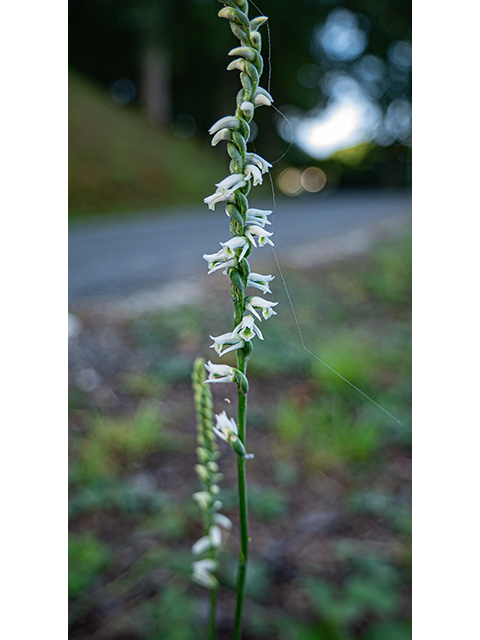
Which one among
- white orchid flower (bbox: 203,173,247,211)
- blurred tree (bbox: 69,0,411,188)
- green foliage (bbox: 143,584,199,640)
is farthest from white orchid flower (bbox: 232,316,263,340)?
blurred tree (bbox: 69,0,411,188)

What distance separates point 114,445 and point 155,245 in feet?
22.3

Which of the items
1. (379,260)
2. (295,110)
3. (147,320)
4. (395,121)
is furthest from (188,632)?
(395,121)

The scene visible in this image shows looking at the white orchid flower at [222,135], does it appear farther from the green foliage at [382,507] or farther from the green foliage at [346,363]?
the green foliage at [346,363]

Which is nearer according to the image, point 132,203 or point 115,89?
point 132,203

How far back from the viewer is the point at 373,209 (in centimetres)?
1847

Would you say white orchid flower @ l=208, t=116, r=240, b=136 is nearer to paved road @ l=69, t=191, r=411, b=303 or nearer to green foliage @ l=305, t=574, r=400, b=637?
green foliage @ l=305, t=574, r=400, b=637

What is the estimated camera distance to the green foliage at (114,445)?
8.70 feet

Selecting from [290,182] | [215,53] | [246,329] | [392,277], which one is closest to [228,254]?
[246,329]

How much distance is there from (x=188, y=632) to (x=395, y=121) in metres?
30.4

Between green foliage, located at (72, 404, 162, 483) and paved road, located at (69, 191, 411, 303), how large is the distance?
9.69 ft

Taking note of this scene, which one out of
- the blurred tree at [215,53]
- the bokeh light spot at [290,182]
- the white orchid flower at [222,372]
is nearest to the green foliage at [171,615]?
the white orchid flower at [222,372]

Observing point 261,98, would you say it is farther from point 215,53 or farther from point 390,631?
point 215,53

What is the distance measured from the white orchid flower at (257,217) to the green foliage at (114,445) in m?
2.25

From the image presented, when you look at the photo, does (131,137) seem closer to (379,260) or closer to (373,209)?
(373,209)
